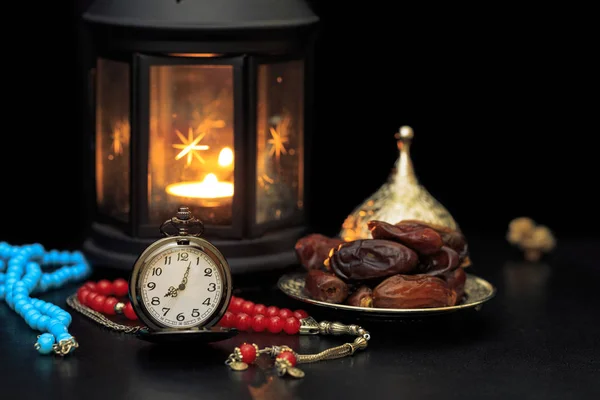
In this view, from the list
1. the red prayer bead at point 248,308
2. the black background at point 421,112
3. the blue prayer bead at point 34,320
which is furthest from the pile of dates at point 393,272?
the black background at point 421,112

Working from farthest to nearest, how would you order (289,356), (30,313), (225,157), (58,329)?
1. (225,157)
2. (30,313)
3. (58,329)
4. (289,356)

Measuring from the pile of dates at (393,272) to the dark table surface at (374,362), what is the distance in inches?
2.5

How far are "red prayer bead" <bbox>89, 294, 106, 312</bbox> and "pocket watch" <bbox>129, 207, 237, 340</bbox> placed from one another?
0.27 metres

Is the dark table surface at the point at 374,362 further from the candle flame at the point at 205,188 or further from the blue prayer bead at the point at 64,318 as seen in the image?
the candle flame at the point at 205,188

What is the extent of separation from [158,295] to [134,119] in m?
0.46

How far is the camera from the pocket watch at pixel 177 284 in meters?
2.01

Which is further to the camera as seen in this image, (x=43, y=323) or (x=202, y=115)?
(x=202, y=115)

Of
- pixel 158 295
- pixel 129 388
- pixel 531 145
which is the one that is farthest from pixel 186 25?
pixel 531 145

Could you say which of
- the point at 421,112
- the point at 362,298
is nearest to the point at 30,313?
the point at 362,298

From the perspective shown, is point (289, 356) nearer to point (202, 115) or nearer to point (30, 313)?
point (30, 313)

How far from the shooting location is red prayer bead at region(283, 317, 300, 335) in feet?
7.09

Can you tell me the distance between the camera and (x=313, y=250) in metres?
2.28

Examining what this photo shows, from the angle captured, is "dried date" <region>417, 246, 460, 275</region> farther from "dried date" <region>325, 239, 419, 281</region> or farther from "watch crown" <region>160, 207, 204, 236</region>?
"watch crown" <region>160, 207, 204, 236</region>

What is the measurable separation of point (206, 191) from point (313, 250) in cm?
25
